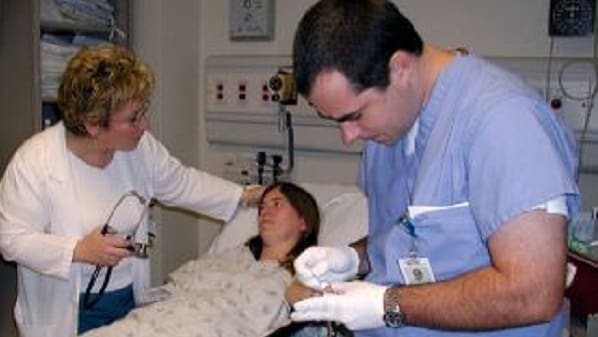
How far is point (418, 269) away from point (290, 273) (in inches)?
43.2

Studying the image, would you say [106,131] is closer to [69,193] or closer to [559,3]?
[69,193]

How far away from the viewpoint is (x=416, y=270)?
1.21 metres

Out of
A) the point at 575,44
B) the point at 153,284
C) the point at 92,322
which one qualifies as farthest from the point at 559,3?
the point at 153,284

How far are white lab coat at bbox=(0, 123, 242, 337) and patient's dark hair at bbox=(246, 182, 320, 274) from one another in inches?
20.0

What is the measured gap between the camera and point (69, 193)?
1925 mm

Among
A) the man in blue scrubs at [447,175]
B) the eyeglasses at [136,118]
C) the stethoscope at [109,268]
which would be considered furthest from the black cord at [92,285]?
the man in blue scrubs at [447,175]

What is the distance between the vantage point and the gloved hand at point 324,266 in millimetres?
1371

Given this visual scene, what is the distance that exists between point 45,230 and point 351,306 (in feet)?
3.64

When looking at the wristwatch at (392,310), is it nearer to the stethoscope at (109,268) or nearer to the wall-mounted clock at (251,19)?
the stethoscope at (109,268)

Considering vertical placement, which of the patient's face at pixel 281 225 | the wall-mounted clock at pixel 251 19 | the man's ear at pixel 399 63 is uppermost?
the wall-mounted clock at pixel 251 19

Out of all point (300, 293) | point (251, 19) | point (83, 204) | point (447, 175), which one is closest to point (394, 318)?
point (447, 175)

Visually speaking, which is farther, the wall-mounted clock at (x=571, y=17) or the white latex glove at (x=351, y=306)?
the wall-mounted clock at (x=571, y=17)

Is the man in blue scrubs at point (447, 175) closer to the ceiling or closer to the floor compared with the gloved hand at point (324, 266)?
closer to the ceiling

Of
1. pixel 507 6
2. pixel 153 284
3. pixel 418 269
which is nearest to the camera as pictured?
pixel 418 269
